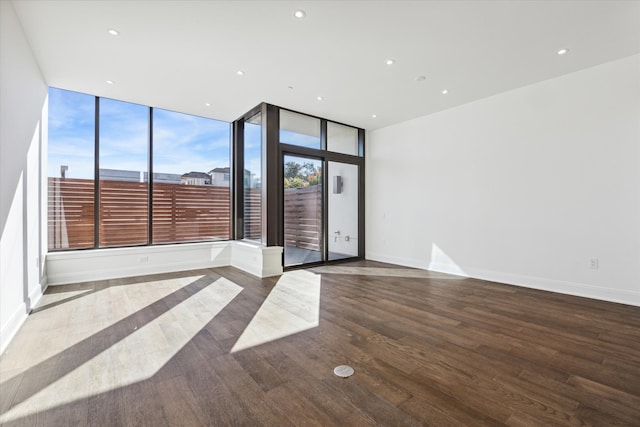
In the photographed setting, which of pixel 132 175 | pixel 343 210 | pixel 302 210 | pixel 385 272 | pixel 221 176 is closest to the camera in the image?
pixel 132 175

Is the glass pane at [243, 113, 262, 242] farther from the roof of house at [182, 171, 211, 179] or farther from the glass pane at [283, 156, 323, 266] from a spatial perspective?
the roof of house at [182, 171, 211, 179]

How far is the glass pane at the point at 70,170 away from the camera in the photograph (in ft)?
14.2

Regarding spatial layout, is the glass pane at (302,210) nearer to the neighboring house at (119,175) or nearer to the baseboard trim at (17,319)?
the neighboring house at (119,175)

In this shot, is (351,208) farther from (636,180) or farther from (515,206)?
(636,180)

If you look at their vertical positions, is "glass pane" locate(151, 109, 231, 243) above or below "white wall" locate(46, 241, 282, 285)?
above

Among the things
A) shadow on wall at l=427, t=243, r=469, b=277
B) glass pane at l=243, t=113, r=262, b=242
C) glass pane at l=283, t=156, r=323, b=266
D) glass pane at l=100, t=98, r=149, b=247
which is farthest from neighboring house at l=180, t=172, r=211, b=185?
shadow on wall at l=427, t=243, r=469, b=277

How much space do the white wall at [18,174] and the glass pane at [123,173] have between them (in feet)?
3.38

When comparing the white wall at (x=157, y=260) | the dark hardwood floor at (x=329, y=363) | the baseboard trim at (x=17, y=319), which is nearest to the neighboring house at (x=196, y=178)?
the white wall at (x=157, y=260)

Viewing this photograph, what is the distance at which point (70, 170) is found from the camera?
448cm

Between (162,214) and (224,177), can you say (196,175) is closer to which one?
(224,177)

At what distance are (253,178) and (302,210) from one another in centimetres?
113

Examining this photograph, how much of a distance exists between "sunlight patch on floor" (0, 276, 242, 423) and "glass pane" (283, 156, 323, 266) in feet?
7.05

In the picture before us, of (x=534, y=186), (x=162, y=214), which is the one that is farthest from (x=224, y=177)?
(x=534, y=186)

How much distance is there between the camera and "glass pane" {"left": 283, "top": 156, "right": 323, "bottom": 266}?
17.6ft
